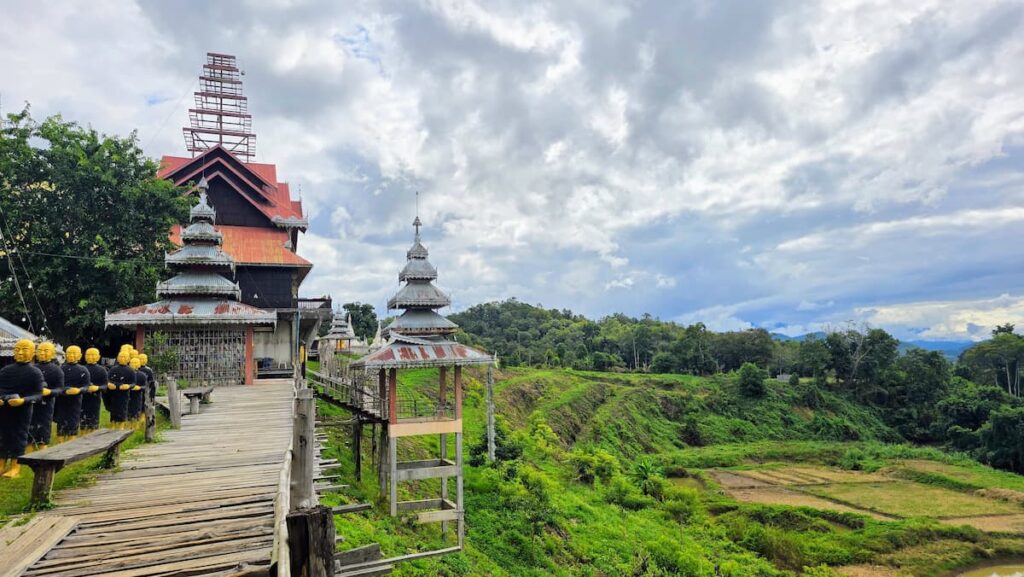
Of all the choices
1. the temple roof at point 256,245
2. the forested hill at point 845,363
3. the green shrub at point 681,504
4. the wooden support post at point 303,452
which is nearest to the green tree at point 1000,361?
the forested hill at point 845,363

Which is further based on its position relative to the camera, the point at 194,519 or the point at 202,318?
the point at 202,318

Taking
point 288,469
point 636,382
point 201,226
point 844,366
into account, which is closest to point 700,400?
point 636,382

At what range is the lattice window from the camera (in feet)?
62.0

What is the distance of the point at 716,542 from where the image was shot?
24672mm

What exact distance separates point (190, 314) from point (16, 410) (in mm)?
11506

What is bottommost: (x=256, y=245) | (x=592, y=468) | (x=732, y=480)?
(x=732, y=480)

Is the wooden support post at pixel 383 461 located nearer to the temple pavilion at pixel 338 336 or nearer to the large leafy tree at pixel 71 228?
the temple pavilion at pixel 338 336

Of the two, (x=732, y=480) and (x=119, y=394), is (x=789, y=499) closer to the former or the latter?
(x=732, y=480)

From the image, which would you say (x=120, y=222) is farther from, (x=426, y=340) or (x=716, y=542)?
(x=716, y=542)

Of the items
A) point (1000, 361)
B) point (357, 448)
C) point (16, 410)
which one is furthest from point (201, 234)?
point (1000, 361)

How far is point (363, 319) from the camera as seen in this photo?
51344 millimetres

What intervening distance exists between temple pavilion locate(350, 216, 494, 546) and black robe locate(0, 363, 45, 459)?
28.0 feet

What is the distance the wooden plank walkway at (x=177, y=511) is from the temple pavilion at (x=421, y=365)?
558 centimetres

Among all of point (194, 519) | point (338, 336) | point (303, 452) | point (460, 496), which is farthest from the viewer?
point (338, 336)
